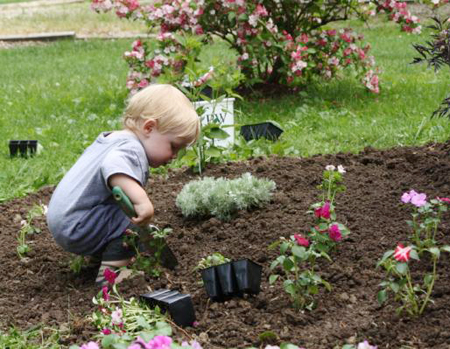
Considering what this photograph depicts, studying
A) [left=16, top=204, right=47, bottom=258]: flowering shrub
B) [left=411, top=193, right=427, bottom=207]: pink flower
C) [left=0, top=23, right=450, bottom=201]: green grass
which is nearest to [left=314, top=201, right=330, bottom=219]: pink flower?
[left=411, top=193, right=427, bottom=207]: pink flower

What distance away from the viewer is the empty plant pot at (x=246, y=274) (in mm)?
2842

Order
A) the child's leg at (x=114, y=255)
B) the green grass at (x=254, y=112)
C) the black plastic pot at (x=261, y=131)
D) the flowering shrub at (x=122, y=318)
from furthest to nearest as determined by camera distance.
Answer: the black plastic pot at (x=261, y=131) < the green grass at (x=254, y=112) < the child's leg at (x=114, y=255) < the flowering shrub at (x=122, y=318)

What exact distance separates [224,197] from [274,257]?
565 millimetres

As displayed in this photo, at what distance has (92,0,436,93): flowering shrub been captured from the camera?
6.78 metres

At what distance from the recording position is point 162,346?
1.89 m

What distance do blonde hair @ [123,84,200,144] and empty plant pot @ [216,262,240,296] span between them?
0.72 meters

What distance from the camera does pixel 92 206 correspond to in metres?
3.38

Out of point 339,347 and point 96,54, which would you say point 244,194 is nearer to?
point 339,347

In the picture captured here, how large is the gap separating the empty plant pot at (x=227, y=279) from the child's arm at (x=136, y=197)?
431 mm

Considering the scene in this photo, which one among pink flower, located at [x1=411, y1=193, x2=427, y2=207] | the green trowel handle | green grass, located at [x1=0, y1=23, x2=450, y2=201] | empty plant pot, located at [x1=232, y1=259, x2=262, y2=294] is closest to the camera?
pink flower, located at [x1=411, y1=193, x2=427, y2=207]

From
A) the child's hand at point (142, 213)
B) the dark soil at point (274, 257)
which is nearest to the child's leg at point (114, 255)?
the dark soil at point (274, 257)

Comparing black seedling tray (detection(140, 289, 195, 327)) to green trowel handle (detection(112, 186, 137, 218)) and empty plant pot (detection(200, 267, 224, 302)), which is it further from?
green trowel handle (detection(112, 186, 137, 218))

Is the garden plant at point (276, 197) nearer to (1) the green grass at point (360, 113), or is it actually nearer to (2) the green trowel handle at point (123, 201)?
(1) the green grass at point (360, 113)

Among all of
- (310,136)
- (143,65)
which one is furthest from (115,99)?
(310,136)
